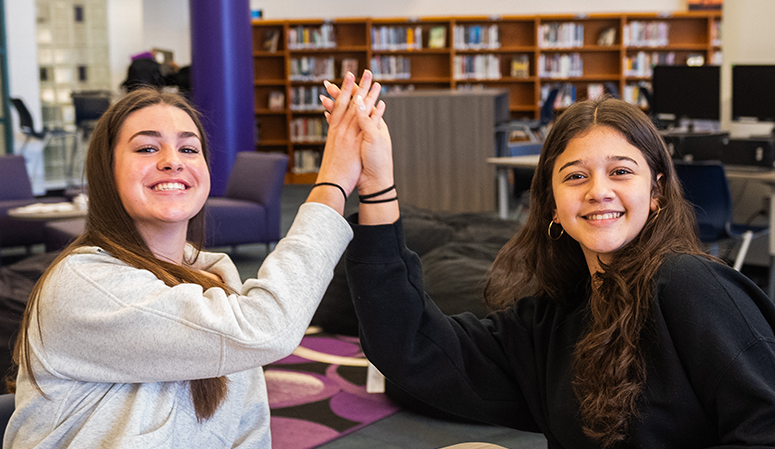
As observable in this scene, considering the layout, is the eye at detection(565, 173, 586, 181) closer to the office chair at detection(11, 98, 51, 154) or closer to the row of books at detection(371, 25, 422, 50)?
the office chair at detection(11, 98, 51, 154)

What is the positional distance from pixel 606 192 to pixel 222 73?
5.93 meters

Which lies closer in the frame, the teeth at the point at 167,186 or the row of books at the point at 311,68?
the teeth at the point at 167,186

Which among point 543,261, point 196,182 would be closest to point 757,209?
point 543,261

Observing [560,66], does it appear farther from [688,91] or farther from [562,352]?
[562,352]

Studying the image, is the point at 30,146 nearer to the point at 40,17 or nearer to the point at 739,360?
the point at 40,17

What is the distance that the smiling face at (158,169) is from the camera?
1.13 m

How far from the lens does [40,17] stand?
363 inches

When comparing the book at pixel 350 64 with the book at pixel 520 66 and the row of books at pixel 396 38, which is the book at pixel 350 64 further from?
the book at pixel 520 66

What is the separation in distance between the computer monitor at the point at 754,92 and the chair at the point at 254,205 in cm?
319

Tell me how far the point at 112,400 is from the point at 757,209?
4949mm

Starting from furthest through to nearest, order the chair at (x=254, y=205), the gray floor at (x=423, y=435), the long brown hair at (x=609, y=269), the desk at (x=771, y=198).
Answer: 1. the chair at (x=254, y=205)
2. the desk at (x=771, y=198)
3. the gray floor at (x=423, y=435)
4. the long brown hair at (x=609, y=269)

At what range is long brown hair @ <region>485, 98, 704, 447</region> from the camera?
3.28 feet

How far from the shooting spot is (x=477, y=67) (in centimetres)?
994

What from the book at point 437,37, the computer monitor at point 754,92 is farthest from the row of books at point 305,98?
the computer monitor at point 754,92
